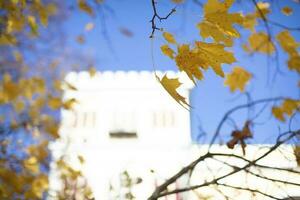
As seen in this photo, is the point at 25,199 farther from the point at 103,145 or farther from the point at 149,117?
the point at 149,117

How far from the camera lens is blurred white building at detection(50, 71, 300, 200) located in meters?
9.05

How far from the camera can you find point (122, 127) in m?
10.5

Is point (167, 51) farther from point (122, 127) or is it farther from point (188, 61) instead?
point (122, 127)

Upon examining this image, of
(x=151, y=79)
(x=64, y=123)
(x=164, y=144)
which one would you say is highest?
(x=151, y=79)

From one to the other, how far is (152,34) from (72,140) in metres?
8.56

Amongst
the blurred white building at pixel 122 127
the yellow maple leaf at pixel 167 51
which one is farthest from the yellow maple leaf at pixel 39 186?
the yellow maple leaf at pixel 167 51

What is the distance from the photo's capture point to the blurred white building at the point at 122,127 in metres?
9.05

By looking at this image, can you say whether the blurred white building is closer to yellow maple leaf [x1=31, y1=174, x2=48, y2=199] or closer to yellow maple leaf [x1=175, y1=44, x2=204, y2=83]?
yellow maple leaf [x1=31, y1=174, x2=48, y2=199]

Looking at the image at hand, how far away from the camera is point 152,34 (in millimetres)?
1096

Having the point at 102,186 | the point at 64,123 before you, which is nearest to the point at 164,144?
the point at 102,186

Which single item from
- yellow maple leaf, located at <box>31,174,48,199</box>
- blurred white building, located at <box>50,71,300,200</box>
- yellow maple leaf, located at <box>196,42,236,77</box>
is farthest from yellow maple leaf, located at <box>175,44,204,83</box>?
blurred white building, located at <box>50,71,300,200</box>

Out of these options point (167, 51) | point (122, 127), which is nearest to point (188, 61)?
point (167, 51)

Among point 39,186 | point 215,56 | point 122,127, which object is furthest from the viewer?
point 122,127

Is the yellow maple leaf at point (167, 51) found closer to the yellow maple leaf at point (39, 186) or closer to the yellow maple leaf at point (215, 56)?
the yellow maple leaf at point (215, 56)
